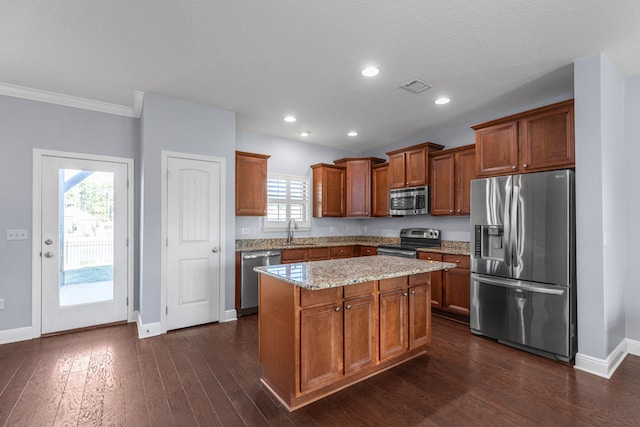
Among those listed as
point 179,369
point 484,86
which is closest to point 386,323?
point 179,369

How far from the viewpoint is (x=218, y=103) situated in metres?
3.98

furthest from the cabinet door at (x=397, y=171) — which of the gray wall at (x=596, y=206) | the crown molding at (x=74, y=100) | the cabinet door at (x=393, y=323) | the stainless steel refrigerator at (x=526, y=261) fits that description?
the crown molding at (x=74, y=100)

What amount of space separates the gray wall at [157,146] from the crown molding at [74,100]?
0.33 m

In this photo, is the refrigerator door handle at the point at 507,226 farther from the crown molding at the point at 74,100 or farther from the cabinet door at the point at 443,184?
the crown molding at the point at 74,100

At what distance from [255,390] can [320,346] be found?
0.70 meters

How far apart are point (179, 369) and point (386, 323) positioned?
76.3 inches

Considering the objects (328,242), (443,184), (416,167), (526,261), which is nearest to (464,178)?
(443,184)

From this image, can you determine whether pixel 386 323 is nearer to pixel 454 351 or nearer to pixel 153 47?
pixel 454 351

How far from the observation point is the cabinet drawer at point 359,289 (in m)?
2.43

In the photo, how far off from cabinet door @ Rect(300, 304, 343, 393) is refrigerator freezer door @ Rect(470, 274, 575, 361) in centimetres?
212

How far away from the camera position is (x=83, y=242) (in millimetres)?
3877

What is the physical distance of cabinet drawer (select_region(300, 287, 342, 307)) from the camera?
2.20m

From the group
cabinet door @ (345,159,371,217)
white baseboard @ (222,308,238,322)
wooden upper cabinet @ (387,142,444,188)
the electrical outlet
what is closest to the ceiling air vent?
wooden upper cabinet @ (387,142,444,188)

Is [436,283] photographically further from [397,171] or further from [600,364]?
[397,171]
